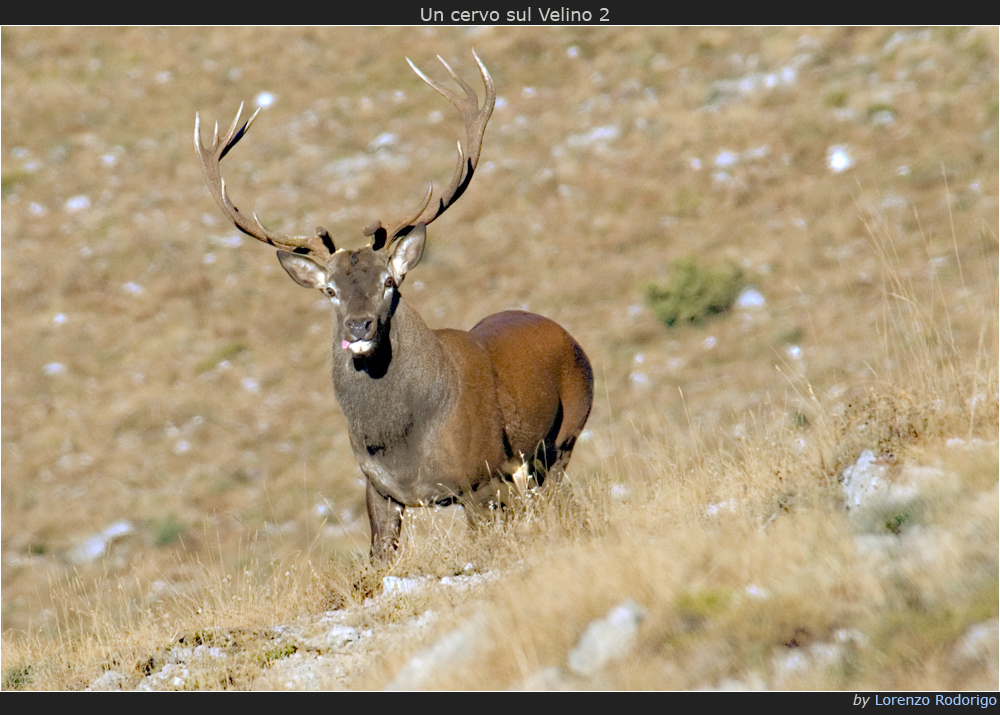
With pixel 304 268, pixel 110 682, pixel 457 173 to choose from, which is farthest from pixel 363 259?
pixel 110 682

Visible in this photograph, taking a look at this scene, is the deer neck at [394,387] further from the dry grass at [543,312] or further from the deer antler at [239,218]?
the dry grass at [543,312]

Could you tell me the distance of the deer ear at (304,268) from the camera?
23.6ft

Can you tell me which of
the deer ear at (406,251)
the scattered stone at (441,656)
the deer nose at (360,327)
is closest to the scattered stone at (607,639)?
the scattered stone at (441,656)

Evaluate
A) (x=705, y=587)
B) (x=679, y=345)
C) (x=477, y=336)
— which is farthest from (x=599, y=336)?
(x=705, y=587)

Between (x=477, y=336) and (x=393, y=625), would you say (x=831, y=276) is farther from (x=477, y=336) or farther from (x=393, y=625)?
(x=393, y=625)

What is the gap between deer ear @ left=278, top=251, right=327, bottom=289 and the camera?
7.19 m

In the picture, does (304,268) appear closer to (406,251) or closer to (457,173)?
(406,251)

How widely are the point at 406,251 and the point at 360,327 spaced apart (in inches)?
29.4

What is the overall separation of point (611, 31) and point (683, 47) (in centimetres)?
192

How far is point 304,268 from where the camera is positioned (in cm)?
723

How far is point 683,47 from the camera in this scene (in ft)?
76.0

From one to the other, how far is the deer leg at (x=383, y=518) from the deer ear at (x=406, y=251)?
50.3 inches

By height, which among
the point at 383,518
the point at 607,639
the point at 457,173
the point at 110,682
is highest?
the point at 457,173

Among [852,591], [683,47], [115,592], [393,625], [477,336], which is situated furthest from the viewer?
[683,47]
